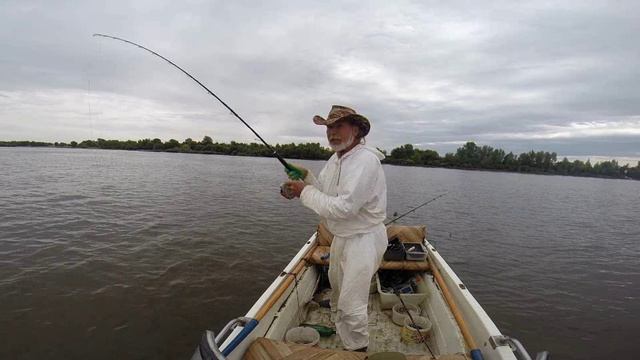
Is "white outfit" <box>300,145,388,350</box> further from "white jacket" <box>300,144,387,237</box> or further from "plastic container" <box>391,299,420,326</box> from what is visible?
"plastic container" <box>391,299,420,326</box>

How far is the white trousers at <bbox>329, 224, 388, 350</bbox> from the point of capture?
3242 millimetres

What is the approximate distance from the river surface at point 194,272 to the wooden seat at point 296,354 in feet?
11.8

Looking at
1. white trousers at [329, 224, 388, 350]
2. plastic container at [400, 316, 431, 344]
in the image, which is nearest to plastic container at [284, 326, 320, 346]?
white trousers at [329, 224, 388, 350]

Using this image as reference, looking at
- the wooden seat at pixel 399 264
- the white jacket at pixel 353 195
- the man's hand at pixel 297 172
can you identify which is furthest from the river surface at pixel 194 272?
the white jacket at pixel 353 195

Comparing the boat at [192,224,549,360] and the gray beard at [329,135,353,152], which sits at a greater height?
the gray beard at [329,135,353,152]

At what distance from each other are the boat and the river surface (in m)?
2.57

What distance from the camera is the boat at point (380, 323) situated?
2799 mm

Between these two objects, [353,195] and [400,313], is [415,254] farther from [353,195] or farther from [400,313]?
[353,195]

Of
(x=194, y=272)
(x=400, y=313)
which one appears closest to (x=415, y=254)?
(x=400, y=313)

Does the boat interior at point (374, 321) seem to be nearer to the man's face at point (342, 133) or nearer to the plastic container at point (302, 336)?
the plastic container at point (302, 336)

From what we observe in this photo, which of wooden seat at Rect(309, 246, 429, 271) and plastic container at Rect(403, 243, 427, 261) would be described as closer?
wooden seat at Rect(309, 246, 429, 271)

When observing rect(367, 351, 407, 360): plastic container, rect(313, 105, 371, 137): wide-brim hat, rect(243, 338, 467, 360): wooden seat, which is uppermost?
rect(313, 105, 371, 137): wide-brim hat

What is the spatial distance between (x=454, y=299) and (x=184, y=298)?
5.89 meters

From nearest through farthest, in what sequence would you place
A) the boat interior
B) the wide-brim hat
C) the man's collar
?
1. the boat interior
2. the wide-brim hat
3. the man's collar
